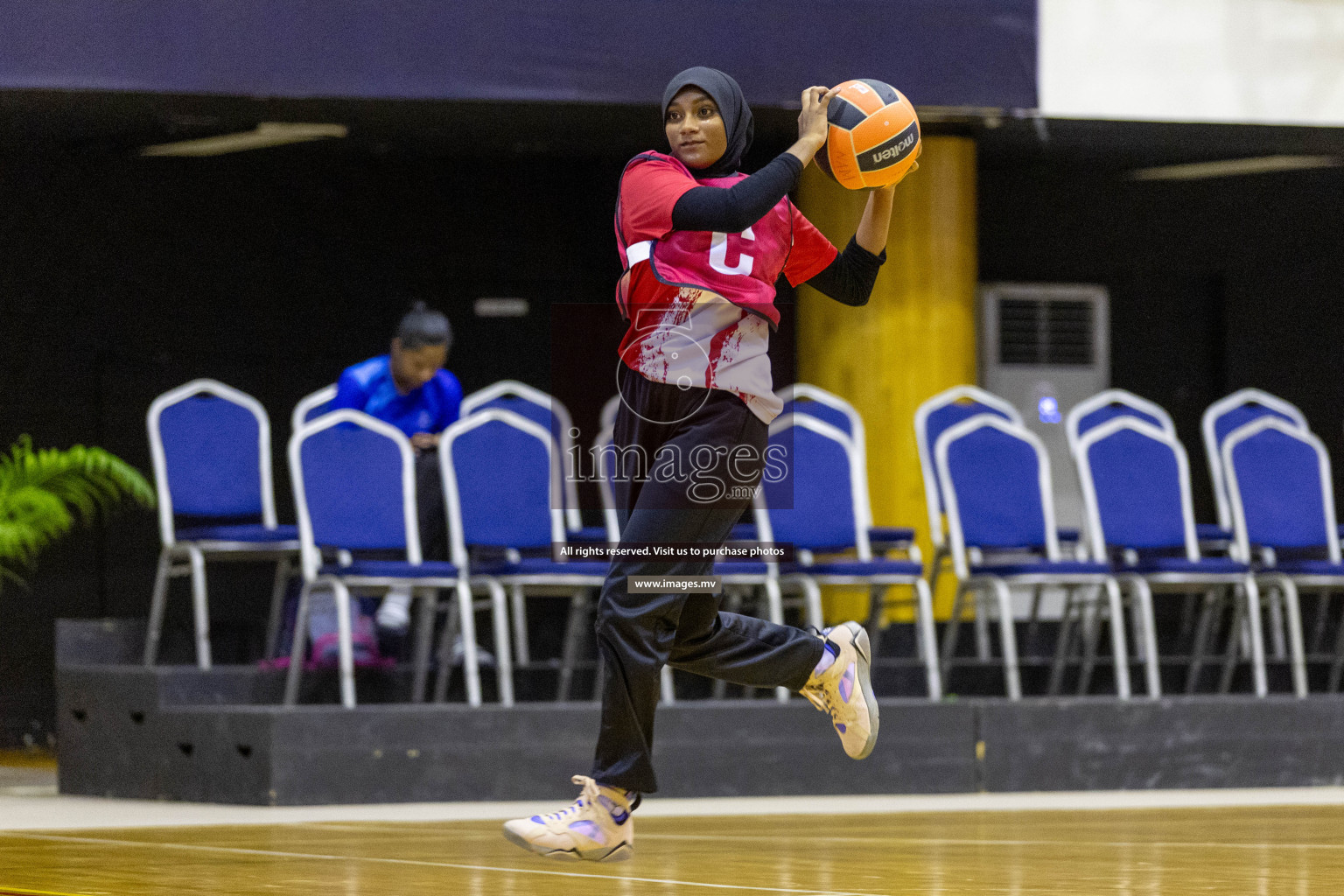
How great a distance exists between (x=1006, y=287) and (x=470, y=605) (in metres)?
4.86

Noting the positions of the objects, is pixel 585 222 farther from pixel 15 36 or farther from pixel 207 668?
pixel 207 668

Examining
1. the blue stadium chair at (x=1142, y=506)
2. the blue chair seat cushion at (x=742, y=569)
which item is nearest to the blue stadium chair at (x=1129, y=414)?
the blue stadium chair at (x=1142, y=506)

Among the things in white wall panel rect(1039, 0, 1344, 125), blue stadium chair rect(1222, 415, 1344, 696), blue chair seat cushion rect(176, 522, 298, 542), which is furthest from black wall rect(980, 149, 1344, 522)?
blue chair seat cushion rect(176, 522, 298, 542)

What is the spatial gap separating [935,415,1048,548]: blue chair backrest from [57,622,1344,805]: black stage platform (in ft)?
1.99

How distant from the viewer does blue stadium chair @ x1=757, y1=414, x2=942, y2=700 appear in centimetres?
610

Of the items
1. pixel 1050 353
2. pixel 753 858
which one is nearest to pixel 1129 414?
pixel 1050 353


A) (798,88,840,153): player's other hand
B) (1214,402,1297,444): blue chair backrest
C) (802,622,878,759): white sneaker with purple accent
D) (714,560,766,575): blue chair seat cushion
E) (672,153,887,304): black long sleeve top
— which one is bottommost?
(802,622,878,759): white sneaker with purple accent

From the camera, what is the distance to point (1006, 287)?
986 cm

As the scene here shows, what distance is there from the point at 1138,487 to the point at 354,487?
2.60m

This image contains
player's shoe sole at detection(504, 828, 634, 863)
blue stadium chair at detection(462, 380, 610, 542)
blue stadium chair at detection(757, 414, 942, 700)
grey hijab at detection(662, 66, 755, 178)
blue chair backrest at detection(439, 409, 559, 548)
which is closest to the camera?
player's shoe sole at detection(504, 828, 634, 863)

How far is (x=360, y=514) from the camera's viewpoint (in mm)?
5785

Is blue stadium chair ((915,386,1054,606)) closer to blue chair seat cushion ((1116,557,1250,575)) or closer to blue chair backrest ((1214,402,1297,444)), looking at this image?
blue chair seat cushion ((1116,557,1250,575))

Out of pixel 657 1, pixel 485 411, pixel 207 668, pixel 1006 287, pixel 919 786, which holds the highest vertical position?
pixel 657 1

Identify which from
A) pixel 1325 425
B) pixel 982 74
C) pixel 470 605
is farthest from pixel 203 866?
pixel 1325 425
